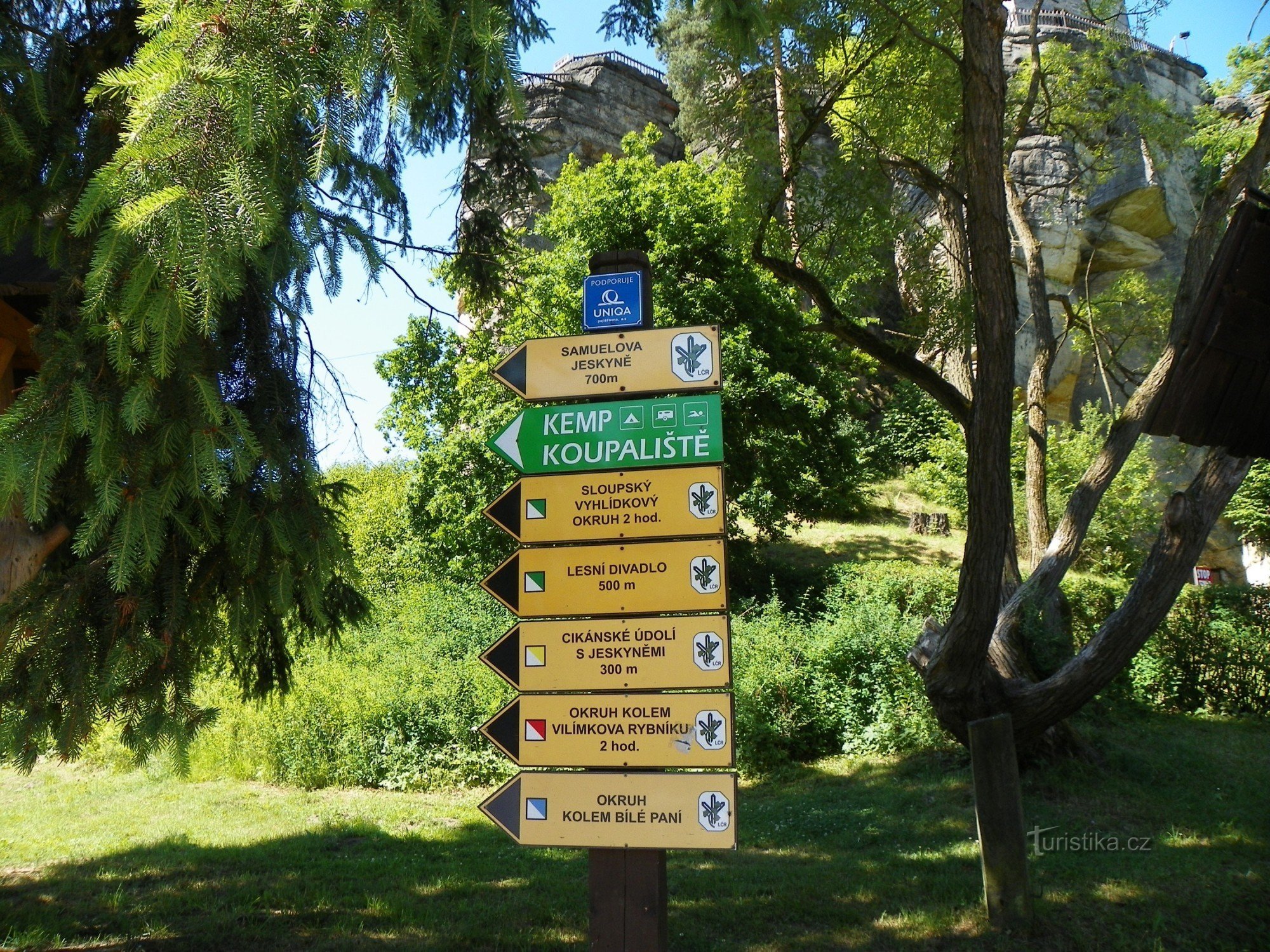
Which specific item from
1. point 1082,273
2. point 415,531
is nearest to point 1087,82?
point 415,531

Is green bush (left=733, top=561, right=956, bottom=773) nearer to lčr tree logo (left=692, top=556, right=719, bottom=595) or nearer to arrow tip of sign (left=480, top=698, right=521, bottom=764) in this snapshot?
arrow tip of sign (left=480, top=698, right=521, bottom=764)

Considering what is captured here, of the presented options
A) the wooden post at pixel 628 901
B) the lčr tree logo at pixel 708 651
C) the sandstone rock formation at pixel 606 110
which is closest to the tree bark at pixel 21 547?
the wooden post at pixel 628 901

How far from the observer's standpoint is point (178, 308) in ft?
10.5

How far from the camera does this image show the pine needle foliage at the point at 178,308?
3.15 metres

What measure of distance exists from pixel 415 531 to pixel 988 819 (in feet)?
55.4

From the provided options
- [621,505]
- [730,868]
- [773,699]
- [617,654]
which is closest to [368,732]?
[773,699]

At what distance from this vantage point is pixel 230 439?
3699 millimetres

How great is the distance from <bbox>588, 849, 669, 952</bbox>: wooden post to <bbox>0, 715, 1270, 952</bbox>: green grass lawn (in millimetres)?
1709

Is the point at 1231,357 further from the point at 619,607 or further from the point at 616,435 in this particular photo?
the point at 619,607

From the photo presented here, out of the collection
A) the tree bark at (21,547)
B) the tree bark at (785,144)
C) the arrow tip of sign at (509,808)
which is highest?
the tree bark at (785,144)

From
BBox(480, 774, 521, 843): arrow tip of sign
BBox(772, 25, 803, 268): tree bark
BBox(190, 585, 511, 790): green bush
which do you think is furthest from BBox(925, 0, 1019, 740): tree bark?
BBox(190, 585, 511, 790): green bush

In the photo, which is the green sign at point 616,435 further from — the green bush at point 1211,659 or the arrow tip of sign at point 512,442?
the green bush at point 1211,659

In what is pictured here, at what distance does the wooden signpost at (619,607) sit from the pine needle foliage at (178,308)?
988mm

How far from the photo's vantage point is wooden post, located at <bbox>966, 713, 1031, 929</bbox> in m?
5.39
